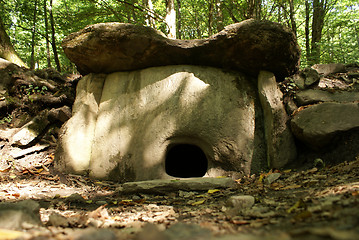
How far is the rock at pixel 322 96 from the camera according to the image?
452 cm

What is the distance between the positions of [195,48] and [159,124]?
1.52m

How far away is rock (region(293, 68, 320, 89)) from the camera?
193 inches

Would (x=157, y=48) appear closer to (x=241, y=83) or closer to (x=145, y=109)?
(x=145, y=109)

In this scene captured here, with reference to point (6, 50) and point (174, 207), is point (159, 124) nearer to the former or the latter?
point (174, 207)

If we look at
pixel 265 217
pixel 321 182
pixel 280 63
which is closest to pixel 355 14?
pixel 280 63

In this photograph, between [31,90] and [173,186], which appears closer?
[173,186]

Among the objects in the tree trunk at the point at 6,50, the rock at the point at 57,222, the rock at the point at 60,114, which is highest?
the tree trunk at the point at 6,50

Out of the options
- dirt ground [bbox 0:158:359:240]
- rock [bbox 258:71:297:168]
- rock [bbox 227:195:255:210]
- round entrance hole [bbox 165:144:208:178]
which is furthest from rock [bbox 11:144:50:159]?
rock [bbox 258:71:297:168]

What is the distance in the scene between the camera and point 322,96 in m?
4.62

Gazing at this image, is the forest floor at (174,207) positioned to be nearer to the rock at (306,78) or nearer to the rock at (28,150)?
the rock at (28,150)

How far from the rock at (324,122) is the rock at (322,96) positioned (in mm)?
496

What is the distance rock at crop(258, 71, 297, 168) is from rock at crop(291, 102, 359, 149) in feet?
0.76

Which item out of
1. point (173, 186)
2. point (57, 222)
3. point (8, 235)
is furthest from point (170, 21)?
point (8, 235)

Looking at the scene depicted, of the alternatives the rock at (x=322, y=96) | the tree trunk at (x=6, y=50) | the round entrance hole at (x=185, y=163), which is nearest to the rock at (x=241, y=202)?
the rock at (x=322, y=96)
